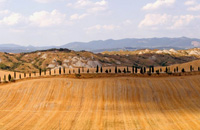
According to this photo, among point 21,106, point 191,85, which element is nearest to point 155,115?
point 191,85

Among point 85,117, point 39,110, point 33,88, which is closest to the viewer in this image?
point 85,117

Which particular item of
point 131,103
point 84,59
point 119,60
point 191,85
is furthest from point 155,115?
point 119,60

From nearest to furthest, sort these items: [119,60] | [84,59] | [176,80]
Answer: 1. [176,80]
2. [84,59]
3. [119,60]

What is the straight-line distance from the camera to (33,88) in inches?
2331

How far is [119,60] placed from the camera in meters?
169

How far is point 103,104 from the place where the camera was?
51625 millimetres

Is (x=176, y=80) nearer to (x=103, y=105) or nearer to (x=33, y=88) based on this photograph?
(x=103, y=105)

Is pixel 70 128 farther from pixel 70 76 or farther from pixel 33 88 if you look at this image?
pixel 70 76

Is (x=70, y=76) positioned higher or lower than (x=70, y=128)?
higher

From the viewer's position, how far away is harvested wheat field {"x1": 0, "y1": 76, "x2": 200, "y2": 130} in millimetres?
42594

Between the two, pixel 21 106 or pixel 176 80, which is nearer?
pixel 21 106

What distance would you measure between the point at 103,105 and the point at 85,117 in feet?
22.1

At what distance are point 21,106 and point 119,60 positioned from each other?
398 feet

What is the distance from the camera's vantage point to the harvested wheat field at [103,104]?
1677 inches
